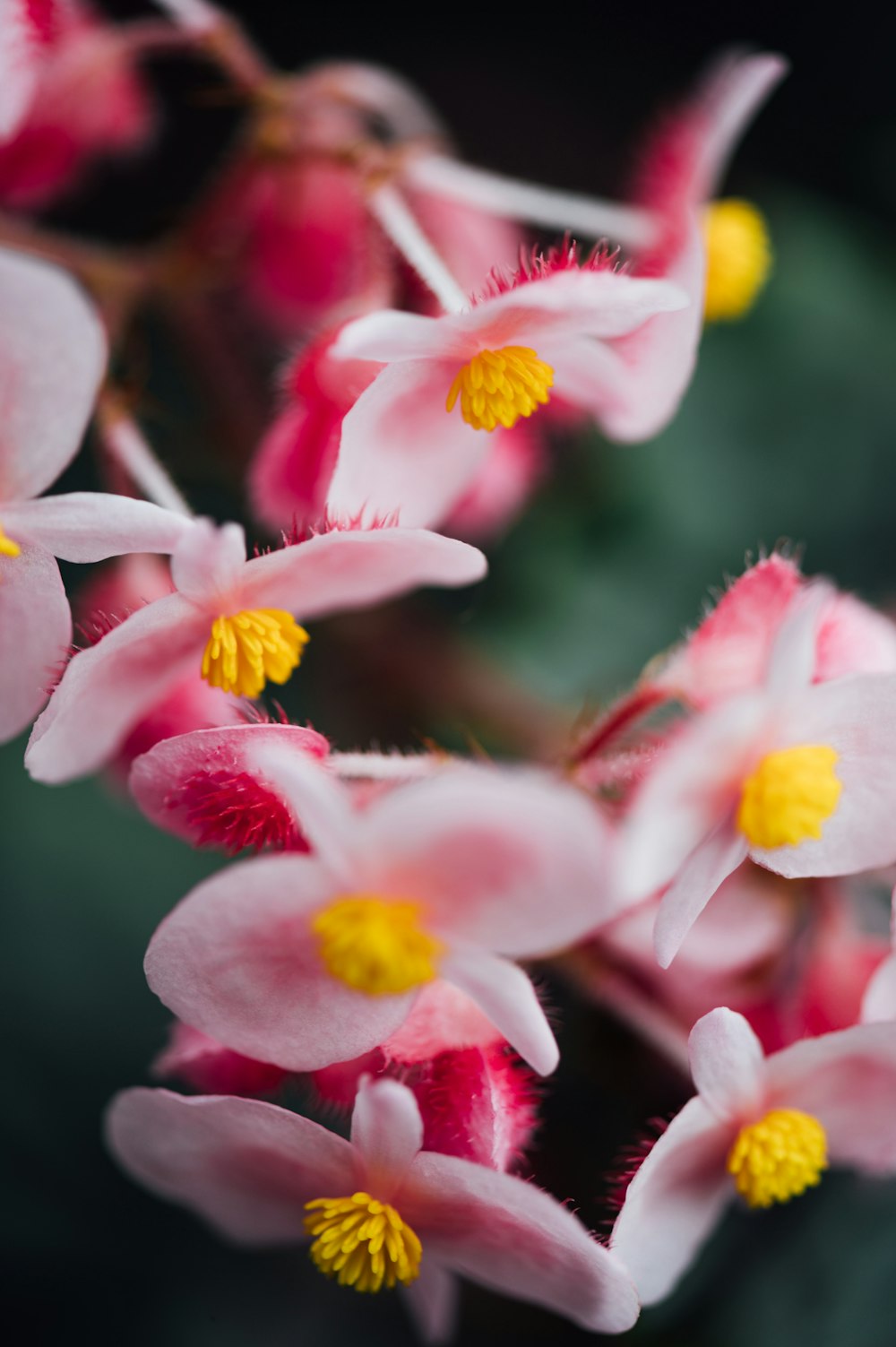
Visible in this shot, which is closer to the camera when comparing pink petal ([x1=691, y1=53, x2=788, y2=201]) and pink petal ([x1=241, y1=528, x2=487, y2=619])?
pink petal ([x1=241, y1=528, x2=487, y2=619])

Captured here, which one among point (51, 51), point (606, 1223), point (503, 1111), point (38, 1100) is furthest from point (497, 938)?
point (38, 1100)

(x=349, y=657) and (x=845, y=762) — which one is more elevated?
(x=845, y=762)

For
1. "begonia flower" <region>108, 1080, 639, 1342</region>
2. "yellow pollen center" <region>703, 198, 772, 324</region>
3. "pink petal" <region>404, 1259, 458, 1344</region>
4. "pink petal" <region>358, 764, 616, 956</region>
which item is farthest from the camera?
"yellow pollen center" <region>703, 198, 772, 324</region>

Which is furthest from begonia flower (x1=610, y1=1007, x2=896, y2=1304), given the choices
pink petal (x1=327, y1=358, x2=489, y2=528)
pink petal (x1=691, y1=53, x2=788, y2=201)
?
pink petal (x1=691, y1=53, x2=788, y2=201)

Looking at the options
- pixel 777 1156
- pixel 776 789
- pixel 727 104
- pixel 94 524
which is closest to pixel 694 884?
pixel 776 789

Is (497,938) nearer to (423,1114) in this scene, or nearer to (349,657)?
(423,1114)

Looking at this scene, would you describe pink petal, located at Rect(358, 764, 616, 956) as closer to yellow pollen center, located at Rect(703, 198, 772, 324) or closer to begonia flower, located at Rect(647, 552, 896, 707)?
begonia flower, located at Rect(647, 552, 896, 707)

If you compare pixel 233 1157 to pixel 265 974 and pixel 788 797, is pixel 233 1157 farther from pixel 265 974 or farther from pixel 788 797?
pixel 788 797

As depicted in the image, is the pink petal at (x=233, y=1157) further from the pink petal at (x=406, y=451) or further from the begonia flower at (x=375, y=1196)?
the pink petal at (x=406, y=451)

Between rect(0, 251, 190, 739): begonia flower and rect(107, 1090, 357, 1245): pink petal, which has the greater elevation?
rect(0, 251, 190, 739): begonia flower
